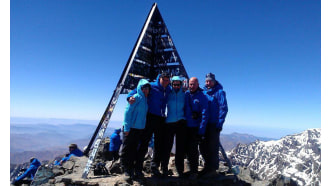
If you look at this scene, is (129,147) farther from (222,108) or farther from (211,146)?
(222,108)

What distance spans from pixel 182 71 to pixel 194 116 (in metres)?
3.27

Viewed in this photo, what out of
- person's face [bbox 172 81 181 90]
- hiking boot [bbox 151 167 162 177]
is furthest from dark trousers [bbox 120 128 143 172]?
person's face [bbox 172 81 181 90]

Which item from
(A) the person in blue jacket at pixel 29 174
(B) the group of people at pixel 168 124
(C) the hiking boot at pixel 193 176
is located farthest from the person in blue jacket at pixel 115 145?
(C) the hiking boot at pixel 193 176

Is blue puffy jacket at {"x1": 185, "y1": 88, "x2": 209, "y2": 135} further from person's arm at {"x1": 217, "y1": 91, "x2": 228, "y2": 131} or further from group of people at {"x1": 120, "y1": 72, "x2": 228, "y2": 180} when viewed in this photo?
person's arm at {"x1": 217, "y1": 91, "x2": 228, "y2": 131}

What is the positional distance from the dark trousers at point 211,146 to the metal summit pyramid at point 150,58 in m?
2.40

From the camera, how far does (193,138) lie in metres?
5.85

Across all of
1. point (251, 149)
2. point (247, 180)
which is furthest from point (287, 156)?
point (247, 180)

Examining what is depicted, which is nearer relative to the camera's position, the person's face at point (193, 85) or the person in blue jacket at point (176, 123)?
the person in blue jacket at point (176, 123)

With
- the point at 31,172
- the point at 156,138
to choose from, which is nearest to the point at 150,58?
the point at 156,138

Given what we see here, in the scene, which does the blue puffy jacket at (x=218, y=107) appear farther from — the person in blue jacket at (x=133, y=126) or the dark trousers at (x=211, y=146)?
the person in blue jacket at (x=133, y=126)

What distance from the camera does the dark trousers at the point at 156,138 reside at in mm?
5578

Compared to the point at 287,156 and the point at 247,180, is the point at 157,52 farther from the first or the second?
the point at 287,156

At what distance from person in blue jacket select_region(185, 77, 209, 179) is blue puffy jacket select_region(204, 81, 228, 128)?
0.41 metres
